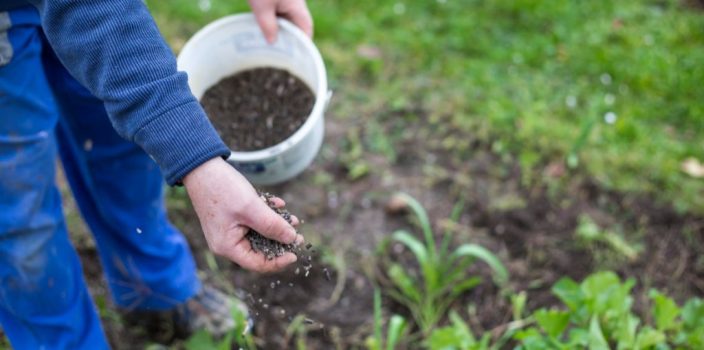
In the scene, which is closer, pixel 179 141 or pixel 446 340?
pixel 179 141

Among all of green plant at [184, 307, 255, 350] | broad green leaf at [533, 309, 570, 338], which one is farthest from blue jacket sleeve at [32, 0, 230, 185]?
broad green leaf at [533, 309, 570, 338]

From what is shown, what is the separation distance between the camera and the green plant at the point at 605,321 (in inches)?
72.4

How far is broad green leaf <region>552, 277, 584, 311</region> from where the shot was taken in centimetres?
195

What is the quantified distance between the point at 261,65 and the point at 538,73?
1628mm

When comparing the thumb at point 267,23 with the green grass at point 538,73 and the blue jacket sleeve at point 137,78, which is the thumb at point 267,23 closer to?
the blue jacket sleeve at point 137,78

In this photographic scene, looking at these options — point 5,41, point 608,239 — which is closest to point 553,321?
point 608,239

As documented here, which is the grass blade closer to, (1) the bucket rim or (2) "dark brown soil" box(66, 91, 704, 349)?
(2) "dark brown soil" box(66, 91, 704, 349)

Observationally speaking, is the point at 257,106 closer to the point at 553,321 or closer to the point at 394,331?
the point at 394,331

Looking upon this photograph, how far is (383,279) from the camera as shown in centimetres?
244

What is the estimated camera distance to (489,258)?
7.33ft

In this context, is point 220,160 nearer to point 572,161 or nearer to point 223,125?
point 223,125

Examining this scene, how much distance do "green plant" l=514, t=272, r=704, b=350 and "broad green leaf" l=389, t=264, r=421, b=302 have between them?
1.49 feet

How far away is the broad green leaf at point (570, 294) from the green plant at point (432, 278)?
297 mm

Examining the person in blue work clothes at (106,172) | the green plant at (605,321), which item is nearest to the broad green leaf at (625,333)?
the green plant at (605,321)
